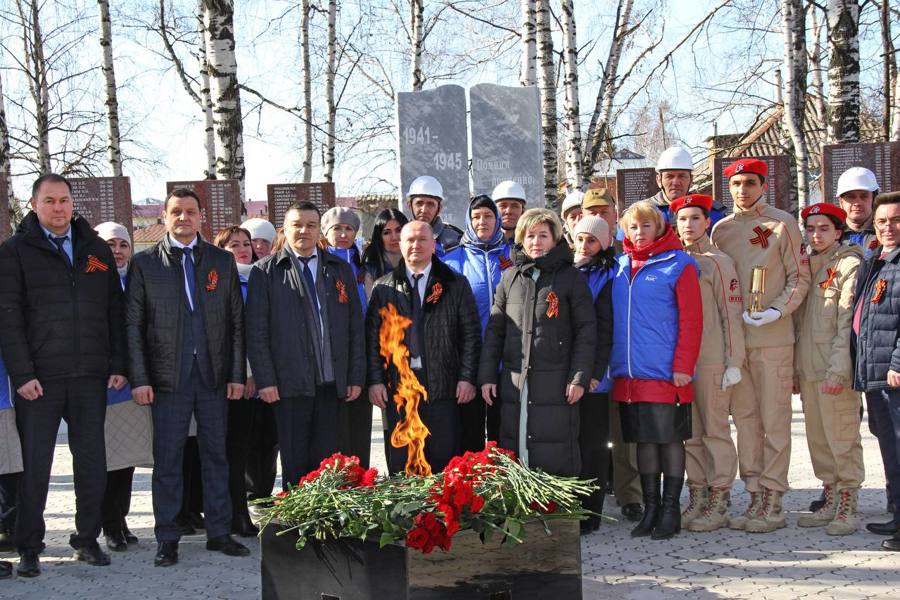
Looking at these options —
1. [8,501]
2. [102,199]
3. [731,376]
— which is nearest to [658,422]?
[731,376]

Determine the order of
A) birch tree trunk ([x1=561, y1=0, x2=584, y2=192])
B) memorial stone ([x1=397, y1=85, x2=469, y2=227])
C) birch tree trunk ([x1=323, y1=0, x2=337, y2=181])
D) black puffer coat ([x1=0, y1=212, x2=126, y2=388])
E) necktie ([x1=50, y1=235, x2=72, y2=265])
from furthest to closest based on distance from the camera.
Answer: birch tree trunk ([x1=323, y1=0, x2=337, y2=181]), birch tree trunk ([x1=561, y1=0, x2=584, y2=192]), memorial stone ([x1=397, y1=85, x2=469, y2=227]), necktie ([x1=50, y1=235, x2=72, y2=265]), black puffer coat ([x1=0, y1=212, x2=126, y2=388])

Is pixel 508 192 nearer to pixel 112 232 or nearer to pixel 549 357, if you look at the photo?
pixel 549 357

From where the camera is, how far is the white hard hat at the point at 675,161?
6.71m

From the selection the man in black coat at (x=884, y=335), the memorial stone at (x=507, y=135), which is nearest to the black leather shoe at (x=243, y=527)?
the man in black coat at (x=884, y=335)

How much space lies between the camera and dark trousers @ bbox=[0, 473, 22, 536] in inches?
225

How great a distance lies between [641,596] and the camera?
179 inches

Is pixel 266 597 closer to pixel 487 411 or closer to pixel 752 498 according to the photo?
pixel 487 411

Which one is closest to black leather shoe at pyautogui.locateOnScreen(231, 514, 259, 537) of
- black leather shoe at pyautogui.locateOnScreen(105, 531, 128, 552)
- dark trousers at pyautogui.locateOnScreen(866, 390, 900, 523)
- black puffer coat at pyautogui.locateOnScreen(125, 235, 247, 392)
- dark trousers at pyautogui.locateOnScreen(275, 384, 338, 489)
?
dark trousers at pyautogui.locateOnScreen(275, 384, 338, 489)

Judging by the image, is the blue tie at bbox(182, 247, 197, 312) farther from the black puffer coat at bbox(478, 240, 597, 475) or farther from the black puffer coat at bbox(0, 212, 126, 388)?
the black puffer coat at bbox(478, 240, 597, 475)

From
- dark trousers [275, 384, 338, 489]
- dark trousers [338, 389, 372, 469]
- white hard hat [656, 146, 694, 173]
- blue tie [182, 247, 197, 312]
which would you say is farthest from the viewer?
white hard hat [656, 146, 694, 173]

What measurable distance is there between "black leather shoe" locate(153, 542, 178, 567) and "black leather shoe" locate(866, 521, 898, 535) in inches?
170

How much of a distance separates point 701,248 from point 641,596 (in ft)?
8.00

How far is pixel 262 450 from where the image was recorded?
6.30m

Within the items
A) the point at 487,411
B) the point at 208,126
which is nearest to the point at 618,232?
the point at 487,411
